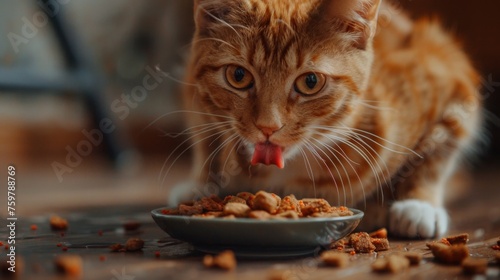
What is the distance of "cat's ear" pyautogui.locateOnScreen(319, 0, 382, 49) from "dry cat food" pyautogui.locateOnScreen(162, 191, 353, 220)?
399 millimetres

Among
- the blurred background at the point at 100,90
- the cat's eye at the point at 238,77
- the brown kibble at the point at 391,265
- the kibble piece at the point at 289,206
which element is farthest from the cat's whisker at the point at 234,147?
the blurred background at the point at 100,90

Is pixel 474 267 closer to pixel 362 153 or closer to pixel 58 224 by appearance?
pixel 362 153

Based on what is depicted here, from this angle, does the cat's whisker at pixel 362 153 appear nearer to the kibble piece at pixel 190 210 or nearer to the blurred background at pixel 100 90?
the kibble piece at pixel 190 210

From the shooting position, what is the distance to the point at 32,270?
35.6 inches

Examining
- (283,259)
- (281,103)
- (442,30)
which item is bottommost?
(283,259)

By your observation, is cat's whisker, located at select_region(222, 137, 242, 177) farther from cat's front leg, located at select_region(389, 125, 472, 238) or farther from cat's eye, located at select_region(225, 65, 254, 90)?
cat's front leg, located at select_region(389, 125, 472, 238)

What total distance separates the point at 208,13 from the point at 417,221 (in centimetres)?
67

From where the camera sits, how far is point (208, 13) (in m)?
1.27

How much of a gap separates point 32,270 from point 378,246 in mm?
642

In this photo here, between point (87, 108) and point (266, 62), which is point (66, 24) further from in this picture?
point (266, 62)

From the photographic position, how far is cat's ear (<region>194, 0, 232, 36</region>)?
1.26m

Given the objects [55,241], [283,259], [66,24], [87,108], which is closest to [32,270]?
[55,241]

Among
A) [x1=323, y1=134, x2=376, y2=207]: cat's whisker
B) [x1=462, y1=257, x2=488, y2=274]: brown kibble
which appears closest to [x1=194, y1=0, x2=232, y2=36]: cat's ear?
[x1=323, y1=134, x2=376, y2=207]: cat's whisker

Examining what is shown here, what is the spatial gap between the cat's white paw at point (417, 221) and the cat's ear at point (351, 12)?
0.44m
